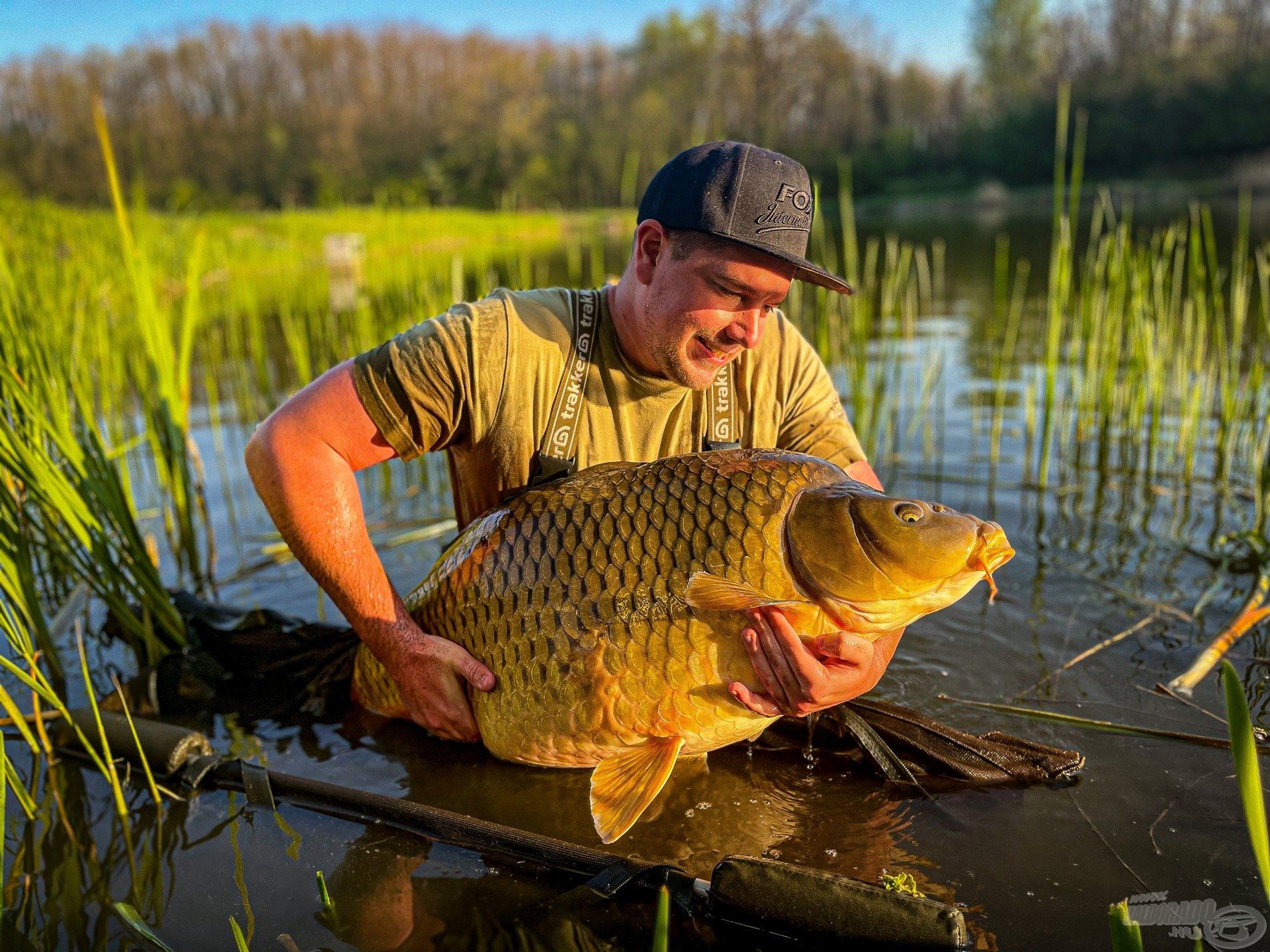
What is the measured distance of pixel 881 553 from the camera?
1.81 metres

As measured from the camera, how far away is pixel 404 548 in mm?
4301

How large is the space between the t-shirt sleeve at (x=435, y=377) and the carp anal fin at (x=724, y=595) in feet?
2.76

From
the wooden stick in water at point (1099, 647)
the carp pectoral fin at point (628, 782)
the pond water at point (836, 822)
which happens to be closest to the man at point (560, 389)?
the carp pectoral fin at point (628, 782)

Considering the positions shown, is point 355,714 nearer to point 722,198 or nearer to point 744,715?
point 744,715

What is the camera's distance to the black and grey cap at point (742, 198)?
2184 mm

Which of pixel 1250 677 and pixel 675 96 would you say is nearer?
pixel 1250 677

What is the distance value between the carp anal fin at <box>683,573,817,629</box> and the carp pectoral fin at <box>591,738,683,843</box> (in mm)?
351

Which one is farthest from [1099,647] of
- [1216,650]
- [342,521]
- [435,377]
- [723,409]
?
[342,521]

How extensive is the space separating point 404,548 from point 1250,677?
10.2ft

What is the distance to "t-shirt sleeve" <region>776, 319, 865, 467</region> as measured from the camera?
270cm

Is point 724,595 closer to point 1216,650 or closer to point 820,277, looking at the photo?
point 820,277

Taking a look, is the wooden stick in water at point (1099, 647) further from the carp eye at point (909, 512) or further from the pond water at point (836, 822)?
the carp eye at point (909, 512)

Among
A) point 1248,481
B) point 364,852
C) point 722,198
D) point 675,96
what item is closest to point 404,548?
point 364,852

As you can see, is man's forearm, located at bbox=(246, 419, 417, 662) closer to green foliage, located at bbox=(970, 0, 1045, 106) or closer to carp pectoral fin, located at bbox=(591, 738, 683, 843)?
carp pectoral fin, located at bbox=(591, 738, 683, 843)
